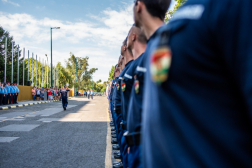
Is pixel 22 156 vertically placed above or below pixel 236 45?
below

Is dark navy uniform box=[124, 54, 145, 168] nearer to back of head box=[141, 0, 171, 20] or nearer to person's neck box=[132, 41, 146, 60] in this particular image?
back of head box=[141, 0, 171, 20]

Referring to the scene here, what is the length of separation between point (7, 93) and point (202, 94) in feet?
72.7

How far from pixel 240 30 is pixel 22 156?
495 cm

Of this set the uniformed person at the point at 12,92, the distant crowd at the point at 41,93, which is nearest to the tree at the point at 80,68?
the distant crowd at the point at 41,93

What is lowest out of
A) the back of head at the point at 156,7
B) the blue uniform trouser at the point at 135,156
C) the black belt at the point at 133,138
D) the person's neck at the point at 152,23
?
the blue uniform trouser at the point at 135,156

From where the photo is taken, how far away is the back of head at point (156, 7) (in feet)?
3.89

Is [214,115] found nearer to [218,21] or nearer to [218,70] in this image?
[218,70]

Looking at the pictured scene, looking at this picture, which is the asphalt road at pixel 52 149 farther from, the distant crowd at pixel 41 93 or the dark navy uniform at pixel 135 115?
the distant crowd at pixel 41 93

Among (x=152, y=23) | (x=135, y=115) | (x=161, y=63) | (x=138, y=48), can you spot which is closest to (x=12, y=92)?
(x=138, y=48)

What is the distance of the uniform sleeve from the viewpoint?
0.67 m

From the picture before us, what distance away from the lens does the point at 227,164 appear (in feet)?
2.39

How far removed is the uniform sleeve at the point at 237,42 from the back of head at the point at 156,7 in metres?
0.50

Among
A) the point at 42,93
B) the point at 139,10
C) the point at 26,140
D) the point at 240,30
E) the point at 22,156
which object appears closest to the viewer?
the point at 240,30

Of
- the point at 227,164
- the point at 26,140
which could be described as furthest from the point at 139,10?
the point at 26,140
